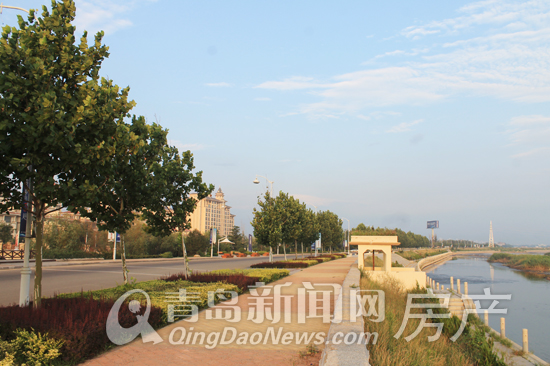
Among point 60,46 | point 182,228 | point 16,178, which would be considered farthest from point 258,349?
point 182,228

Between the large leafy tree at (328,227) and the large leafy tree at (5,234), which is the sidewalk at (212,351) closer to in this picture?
the large leafy tree at (328,227)

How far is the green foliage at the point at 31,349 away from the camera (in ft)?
18.2

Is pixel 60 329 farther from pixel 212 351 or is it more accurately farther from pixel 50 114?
pixel 50 114

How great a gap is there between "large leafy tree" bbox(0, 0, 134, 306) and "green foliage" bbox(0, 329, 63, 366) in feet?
6.42

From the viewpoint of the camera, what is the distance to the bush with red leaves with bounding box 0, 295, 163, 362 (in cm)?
599

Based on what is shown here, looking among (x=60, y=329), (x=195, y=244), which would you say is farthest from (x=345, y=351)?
(x=195, y=244)

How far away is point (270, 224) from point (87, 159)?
76.7 feet

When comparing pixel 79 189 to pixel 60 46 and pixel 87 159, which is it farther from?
pixel 60 46

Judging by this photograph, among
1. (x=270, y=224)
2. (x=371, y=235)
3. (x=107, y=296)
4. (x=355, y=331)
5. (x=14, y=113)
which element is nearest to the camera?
(x=355, y=331)

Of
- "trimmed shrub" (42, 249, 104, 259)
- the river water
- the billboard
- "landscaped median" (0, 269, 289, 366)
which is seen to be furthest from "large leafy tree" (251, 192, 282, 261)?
the billboard

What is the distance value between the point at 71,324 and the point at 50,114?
11.6ft

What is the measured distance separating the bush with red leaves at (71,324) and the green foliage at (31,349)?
15 cm

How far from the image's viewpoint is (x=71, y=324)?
6.24 m

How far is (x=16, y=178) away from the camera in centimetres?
804
